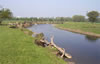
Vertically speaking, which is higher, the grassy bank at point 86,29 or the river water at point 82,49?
the grassy bank at point 86,29

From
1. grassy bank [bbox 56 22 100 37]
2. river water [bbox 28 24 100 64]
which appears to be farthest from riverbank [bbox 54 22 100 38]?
river water [bbox 28 24 100 64]

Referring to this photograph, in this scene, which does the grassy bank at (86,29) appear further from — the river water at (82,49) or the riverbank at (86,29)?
the river water at (82,49)

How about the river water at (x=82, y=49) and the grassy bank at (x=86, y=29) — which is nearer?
the river water at (x=82, y=49)

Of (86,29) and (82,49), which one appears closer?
(82,49)

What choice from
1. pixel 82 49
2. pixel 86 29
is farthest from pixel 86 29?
pixel 82 49

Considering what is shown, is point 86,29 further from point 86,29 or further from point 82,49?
point 82,49

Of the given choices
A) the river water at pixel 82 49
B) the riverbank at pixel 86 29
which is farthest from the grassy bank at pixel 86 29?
the river water at pixel 82 49

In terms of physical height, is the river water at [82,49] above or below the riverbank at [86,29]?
below

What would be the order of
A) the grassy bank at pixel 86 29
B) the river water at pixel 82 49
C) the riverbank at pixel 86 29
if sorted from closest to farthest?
the river water at pixel 82 49
the riverbank at pixel 86 29
the grassy bank at pixel 86 29

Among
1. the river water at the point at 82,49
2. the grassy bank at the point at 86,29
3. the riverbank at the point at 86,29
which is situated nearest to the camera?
the river water at the point at 82,49

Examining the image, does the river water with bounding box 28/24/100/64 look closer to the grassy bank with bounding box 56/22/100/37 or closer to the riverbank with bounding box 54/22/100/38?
the riverbank with bounding box 54/22/100/38

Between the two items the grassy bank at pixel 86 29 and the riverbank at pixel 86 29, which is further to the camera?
the grassy bank at pixel 86 29

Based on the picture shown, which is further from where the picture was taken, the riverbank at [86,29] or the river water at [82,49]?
the riverbank at [86,29]

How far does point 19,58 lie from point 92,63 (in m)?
9.74
